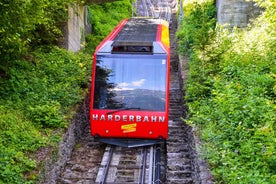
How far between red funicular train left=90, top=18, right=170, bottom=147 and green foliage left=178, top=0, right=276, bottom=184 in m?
1.10

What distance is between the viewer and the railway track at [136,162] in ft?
32.9

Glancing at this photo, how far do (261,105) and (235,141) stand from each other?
1.12m

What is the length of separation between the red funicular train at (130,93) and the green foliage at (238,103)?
43.3 inches

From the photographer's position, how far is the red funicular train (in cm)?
1091

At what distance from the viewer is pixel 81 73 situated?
14758 millimetres

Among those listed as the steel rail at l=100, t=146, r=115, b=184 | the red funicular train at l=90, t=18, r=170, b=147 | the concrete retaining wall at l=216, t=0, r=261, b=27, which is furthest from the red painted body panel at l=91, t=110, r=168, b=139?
the concrete retaining wall at l=216, t=0, r=261, b=27

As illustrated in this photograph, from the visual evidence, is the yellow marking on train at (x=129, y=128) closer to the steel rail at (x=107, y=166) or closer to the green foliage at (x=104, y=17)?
the steel rail at (x=107, y=166)

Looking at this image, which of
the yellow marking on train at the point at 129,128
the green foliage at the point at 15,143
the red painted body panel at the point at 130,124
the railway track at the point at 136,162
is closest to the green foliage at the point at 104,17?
the railway track at the point at 136,162

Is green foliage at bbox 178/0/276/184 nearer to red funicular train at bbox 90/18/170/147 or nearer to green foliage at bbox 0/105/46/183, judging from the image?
red funicular train at bbox 90/18/170/147

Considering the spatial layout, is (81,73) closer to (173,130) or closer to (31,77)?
(31,77)

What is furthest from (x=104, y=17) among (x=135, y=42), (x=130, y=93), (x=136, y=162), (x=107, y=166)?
(x=107, y=166)

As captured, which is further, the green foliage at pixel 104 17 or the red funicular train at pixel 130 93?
the green foliage at pixel 104 17

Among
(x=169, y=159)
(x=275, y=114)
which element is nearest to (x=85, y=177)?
(x=169, y=159)

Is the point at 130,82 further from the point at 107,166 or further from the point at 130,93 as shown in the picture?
the point at 107,166
